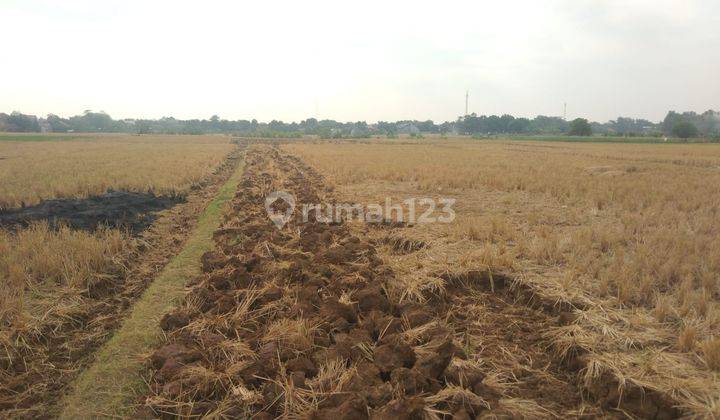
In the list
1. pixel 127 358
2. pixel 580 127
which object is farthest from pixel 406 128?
pixel 127 358

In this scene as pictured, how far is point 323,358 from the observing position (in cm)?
329

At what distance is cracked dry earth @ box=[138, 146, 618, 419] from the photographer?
9.04 feet

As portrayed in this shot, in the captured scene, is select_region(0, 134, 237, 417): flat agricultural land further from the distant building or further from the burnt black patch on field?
the distant building

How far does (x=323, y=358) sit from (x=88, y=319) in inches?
109

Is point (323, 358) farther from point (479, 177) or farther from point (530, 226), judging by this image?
point (479, 177)

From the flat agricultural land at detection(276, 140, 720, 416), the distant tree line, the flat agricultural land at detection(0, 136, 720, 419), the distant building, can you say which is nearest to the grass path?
the flat agricultural land at detection(0, 136, 720, 419)

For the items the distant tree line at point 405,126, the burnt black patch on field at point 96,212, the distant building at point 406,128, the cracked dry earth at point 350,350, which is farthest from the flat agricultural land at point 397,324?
the distant building at point 406,128

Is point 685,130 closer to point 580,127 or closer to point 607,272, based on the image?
point 580,127

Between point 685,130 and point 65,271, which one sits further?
point 685,130

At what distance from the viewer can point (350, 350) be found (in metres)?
3.37

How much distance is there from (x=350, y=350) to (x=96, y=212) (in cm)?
733

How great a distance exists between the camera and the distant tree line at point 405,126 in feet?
295

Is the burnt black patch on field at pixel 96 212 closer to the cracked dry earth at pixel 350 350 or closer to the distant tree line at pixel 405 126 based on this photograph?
the cracked dry earth at pixel 350 350

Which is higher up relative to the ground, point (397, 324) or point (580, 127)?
point (580, 127)
